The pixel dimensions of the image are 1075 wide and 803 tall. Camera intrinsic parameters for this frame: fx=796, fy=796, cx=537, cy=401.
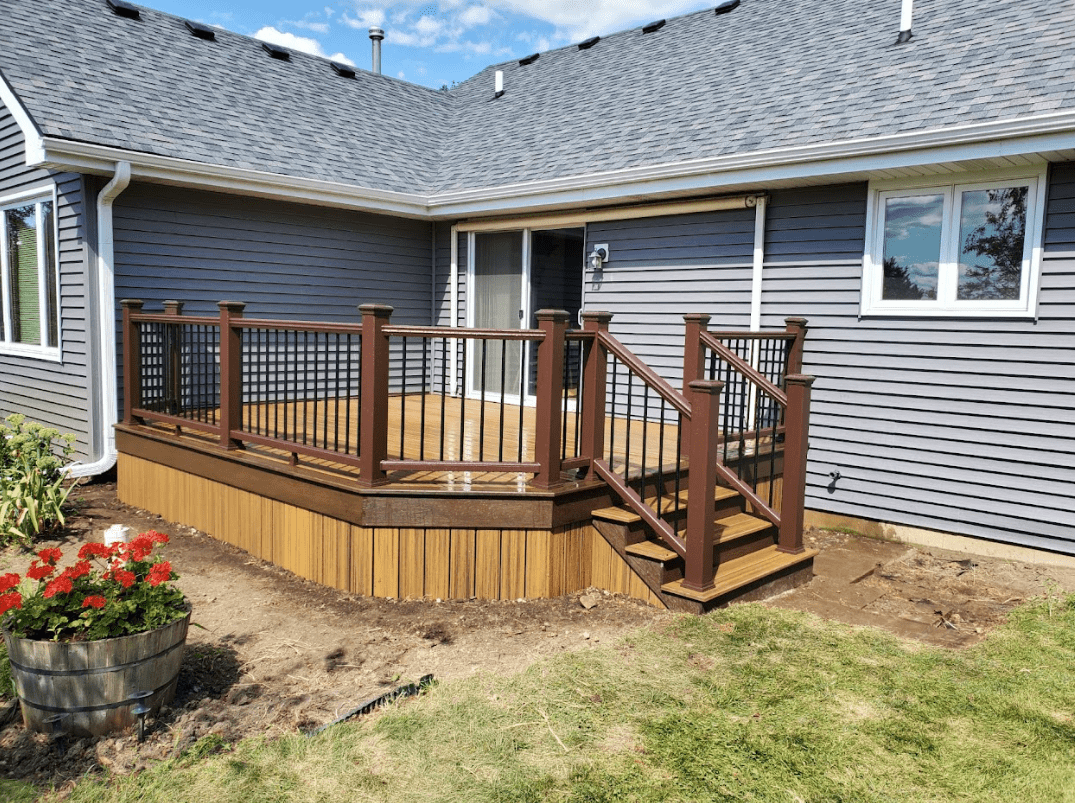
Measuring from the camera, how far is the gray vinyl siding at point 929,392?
206 inches

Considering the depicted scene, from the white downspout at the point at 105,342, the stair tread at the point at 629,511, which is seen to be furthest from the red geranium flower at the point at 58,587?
the white downspout at the point at 105,342

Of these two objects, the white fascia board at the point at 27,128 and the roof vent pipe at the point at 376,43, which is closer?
the white fascia board at the point at 27,128

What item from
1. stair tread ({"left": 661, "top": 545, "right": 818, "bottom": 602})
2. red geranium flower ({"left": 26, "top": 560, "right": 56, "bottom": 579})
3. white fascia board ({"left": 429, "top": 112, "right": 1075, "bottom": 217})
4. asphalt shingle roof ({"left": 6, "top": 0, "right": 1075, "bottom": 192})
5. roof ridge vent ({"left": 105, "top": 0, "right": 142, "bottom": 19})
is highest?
roof ridge vent ({"left": 105, "top": 0, "right": 142, "bottom": 19})

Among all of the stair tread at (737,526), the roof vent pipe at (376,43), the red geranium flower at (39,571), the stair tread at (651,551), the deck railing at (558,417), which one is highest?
the roof vent pipe at (376,43)

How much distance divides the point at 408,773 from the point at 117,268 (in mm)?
5896

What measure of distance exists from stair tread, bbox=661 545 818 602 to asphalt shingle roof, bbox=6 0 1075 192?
3.08m

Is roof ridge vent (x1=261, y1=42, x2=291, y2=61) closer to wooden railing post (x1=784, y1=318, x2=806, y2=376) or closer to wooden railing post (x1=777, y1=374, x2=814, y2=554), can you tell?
wooden railing post (x1=784, y1=318, x2=806, y2=376)

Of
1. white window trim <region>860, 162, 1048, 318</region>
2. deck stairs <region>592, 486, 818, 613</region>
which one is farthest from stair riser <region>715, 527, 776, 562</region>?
white window trim <region>860, 162, 1048, 318</region>

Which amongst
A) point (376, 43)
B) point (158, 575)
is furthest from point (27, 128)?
point (376, 43)

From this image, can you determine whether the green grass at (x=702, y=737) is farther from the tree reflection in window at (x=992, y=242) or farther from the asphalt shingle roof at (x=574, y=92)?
the asphalt shingle roof at (x=574, y=92)

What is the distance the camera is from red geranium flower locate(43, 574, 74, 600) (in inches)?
119

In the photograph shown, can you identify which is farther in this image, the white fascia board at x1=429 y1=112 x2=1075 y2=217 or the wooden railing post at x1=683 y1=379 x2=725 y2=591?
the white fascia board at x1=429 y1=112 x2=1075 y2=217

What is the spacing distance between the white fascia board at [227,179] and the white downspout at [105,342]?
0.26m

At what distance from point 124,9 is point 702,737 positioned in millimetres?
9970
